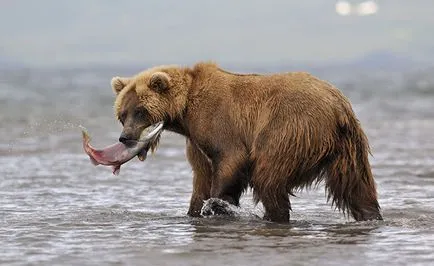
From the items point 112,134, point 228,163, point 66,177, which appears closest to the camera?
point 228,163

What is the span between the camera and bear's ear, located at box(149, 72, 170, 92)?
809cm

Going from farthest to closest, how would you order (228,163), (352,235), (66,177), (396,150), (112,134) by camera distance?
1. (112,134)
2. (396,150)
3. (66,177)
4. (228,163)
5. (352,235)

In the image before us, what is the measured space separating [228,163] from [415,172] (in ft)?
17.2

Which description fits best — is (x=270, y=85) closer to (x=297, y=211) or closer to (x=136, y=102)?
(x=136, y=102)

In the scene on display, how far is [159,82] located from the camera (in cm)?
815

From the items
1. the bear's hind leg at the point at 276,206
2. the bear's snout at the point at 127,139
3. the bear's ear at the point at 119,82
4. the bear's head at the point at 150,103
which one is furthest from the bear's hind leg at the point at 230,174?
the bear's ear at the point at 119,82

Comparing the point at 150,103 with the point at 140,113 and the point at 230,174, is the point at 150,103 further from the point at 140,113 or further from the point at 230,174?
the point at 230,174

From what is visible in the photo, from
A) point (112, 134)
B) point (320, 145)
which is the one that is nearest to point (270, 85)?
point (320, 145)

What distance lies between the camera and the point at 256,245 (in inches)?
273

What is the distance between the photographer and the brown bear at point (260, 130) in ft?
24.9

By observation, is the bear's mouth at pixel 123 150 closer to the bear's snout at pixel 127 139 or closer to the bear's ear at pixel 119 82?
the bear's snout at pixel 127 139

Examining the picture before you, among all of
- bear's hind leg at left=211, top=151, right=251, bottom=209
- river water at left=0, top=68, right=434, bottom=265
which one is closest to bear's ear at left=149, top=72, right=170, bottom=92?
bear's hind leg at left=211, top=151, right=251, bottom=209

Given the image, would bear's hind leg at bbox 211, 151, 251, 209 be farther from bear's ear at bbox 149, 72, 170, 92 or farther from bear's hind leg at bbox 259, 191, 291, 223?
bear's ear at bbox 149, 72, 170, 92

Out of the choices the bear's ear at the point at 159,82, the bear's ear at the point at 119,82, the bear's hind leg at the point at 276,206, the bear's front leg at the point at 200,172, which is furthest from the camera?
the bear's ear at the point at 119,82
